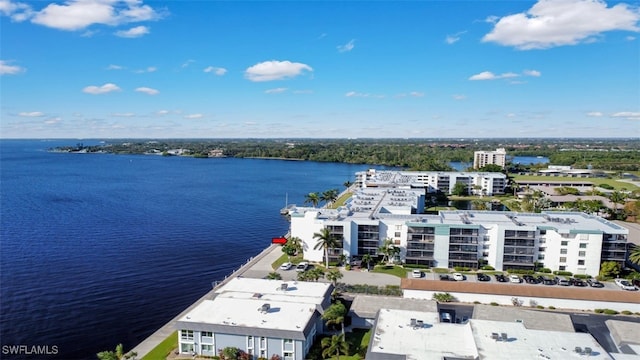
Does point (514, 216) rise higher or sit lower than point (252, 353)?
higher

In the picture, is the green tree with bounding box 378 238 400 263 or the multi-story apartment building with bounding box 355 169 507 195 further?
the multi-story apartment building with bounding box 355 169 507 195

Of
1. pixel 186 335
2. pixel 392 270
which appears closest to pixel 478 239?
pixel 392 270

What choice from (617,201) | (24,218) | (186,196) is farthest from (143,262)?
(617,201)

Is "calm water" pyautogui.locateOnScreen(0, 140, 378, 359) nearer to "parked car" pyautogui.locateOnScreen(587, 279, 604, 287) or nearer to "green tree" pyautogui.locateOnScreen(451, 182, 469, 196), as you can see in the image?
"green tree" pyautogui.locateOnScreen(451, 182, 469, 196)

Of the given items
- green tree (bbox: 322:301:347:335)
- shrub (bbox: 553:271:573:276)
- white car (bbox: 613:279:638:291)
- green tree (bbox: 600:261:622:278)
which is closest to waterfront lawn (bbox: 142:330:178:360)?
green tree (bbox: 322:301:347:335)

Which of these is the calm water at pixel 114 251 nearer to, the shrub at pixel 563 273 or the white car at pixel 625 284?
the shrub at pixel 563 273

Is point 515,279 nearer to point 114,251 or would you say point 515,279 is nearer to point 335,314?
point 335,314

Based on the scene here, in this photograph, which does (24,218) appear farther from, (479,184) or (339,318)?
(479,184)
